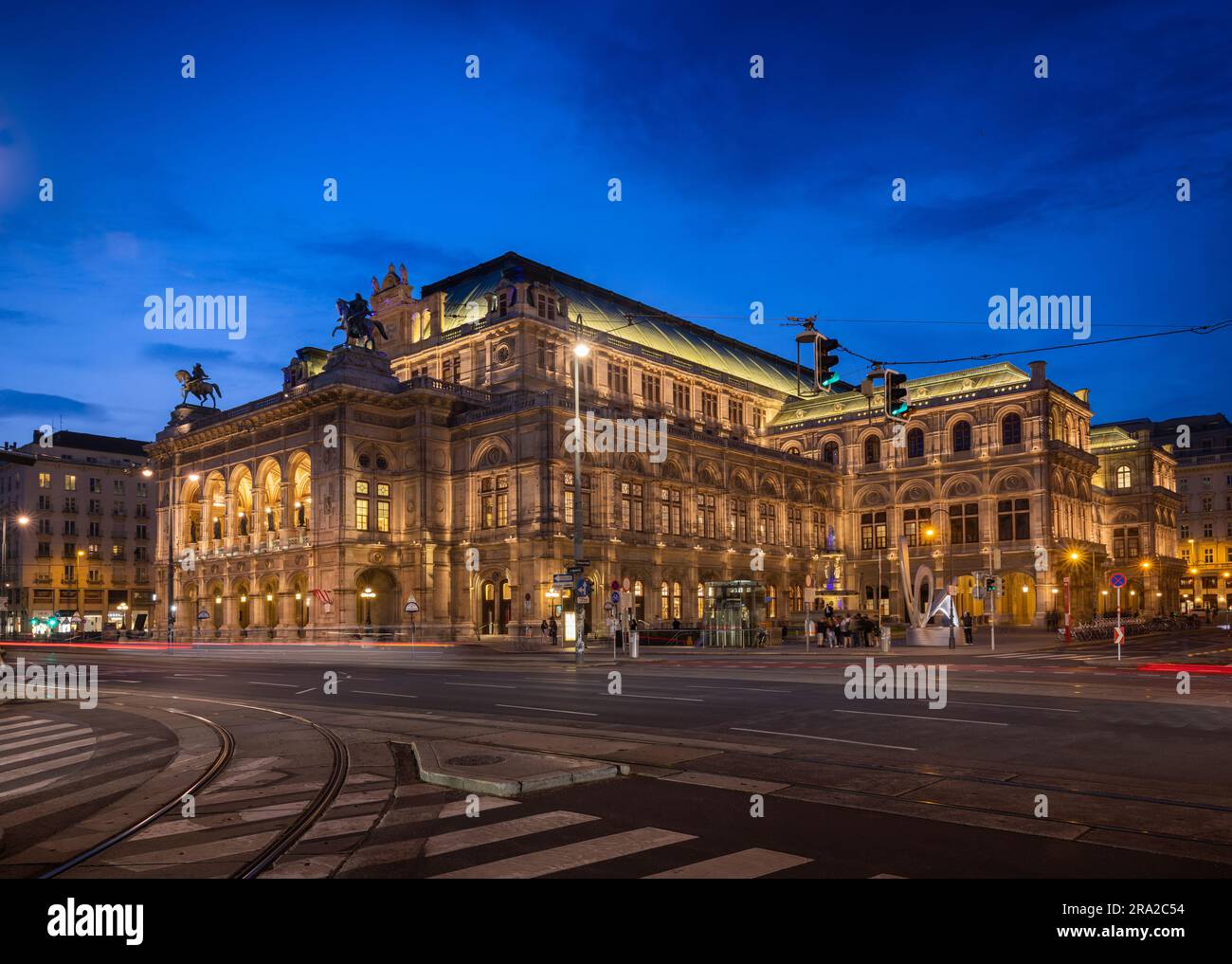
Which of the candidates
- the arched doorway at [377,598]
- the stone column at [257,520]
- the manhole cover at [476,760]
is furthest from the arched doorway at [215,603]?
the manhole cover at [476,760]

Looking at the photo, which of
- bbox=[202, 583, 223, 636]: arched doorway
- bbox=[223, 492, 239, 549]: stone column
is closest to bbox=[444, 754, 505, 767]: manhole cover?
bbox=[223, 492, 239, 549]: stone column

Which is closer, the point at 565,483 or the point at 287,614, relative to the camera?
the point at 565,483

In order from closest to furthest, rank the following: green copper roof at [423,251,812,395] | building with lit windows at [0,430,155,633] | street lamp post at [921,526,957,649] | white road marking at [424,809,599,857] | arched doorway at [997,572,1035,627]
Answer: white road marking at [424,809,599,857] < street lamp post at [921,526,957,649] < green copper roof at [423,251,812,395] < arched doorway at [997,572,1035,627] < building with lit windows at [0,430,155,633]

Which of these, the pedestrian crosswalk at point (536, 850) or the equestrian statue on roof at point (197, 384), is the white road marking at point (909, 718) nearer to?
the pedestrian crosswalk at point (536, 850)

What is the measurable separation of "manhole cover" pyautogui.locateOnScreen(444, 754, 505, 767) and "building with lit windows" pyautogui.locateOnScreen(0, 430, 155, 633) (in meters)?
102

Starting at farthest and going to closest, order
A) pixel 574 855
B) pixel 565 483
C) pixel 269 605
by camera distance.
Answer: pixel 269 605 → pixel 565 483 → pixel 574 855

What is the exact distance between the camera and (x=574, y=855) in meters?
8.27

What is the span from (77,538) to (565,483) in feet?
239

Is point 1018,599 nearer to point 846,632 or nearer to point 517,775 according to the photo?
point 846,632

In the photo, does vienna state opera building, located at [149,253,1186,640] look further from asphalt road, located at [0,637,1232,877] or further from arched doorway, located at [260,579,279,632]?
asphalt road, located at [0,637,1232,877]

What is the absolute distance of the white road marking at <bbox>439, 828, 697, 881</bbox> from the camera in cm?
776

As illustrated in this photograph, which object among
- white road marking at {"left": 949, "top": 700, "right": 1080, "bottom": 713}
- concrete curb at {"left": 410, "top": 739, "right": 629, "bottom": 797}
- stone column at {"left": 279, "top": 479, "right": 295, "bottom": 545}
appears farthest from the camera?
stone column at {"left": 279, "top": 479, "right": 295, "bottom": 545}

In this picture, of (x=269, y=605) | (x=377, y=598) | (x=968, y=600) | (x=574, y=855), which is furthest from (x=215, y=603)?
(x=574, y=855)
